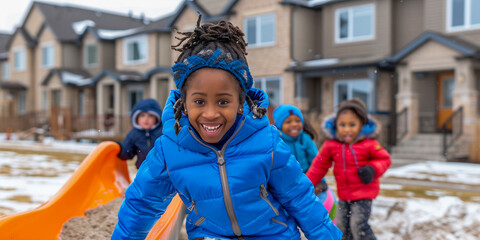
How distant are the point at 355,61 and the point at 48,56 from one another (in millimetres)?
23953

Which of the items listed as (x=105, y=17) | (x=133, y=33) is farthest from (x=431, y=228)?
(x=105, y=17)

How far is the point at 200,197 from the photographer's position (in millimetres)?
2061

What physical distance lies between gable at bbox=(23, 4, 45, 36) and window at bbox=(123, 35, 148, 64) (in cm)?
912

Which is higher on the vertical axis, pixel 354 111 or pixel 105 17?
pixel 105 17

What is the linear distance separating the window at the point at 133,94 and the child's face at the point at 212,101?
2670 cm

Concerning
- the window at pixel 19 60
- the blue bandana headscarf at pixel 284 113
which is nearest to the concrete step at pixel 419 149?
the blue bandana headscarf at pixel 284 113

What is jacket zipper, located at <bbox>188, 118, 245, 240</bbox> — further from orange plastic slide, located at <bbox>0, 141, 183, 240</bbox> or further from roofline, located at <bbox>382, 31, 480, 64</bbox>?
roofline, located at <bbox>382, 31, 480, 64</bbox>

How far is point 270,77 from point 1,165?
12.5m

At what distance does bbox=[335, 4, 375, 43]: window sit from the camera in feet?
61.7

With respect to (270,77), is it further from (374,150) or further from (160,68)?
(374,150)

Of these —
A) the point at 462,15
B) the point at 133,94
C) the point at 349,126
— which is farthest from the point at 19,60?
the point at 349,126

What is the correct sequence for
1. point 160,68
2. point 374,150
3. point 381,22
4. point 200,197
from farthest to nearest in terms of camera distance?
point 160,68 → point 381,22 → point 374,150 → point 200,197

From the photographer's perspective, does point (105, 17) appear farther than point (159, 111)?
Yes

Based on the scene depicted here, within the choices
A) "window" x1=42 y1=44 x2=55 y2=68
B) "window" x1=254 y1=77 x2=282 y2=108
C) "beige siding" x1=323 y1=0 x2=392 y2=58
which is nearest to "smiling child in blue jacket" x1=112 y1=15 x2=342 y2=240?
"beige siding" x1=323 y1=0 x2=392 y2=58
